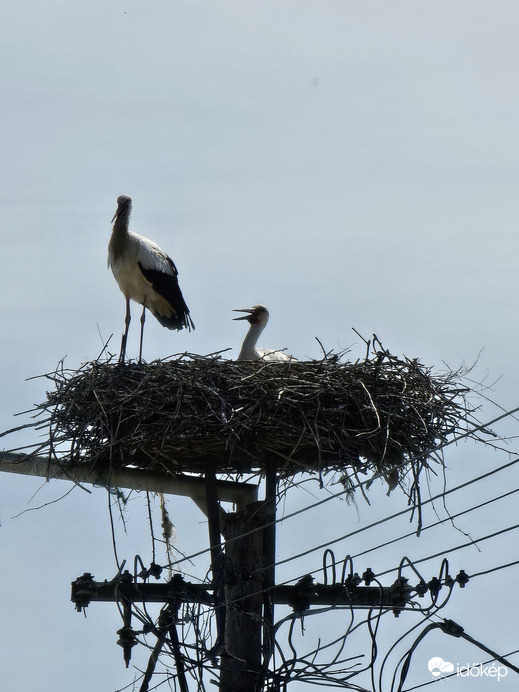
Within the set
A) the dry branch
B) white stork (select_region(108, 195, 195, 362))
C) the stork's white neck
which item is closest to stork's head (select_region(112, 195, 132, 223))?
white stork (select_region(108, 195, 195, 362))

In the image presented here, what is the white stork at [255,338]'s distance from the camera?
8.60 m

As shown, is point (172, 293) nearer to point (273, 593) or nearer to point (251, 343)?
point (251, 343)

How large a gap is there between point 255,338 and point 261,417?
2.66 metres

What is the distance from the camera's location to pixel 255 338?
9.31 meters

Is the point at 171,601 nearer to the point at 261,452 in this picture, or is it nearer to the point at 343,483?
the point at 261,452

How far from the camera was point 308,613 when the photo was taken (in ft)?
20.0

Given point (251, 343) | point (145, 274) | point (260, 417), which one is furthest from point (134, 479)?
point (145, 274)

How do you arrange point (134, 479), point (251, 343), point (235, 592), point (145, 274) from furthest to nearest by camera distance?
1. point (145, 274)
2. point (251, 343)
3. point (134, 479)
4. point (235, 592)

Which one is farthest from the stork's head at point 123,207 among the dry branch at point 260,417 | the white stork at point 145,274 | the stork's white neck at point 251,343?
the dry branch at point 260,417

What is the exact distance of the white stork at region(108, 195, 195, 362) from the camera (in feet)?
33.0

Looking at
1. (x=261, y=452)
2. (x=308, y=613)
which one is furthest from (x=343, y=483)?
(x=308, y=613)

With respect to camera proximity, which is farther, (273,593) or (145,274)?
(145,274)

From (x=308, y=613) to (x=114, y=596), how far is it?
0.96 metres

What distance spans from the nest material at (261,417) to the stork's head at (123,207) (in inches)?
132
